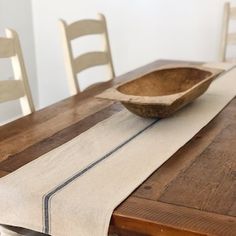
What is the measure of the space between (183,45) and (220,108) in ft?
5.35

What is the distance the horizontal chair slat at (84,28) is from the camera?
6.45 feet

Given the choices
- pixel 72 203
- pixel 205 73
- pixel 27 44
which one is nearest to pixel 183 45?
pixel 27 44

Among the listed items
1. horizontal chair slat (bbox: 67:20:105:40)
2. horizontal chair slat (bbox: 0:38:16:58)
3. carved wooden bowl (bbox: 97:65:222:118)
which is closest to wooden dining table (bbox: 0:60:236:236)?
carved wooden bowl (bbox: 97:65:222:118)

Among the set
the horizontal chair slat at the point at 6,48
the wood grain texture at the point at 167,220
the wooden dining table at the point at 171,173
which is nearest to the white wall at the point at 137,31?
the wooden dining table at the point at 171,173

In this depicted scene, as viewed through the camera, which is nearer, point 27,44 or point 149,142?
point 149,142

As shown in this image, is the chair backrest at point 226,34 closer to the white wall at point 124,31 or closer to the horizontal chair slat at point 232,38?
the horizontal chair slat at point 232,38

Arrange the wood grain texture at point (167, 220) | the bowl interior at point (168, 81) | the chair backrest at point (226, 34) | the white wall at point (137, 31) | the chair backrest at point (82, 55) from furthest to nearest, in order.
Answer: the white wall at point (137, 31) → the chair backrest at point (226, 34) → the chair backrest at point (82, 55) → the bowl interior at point (168, 81) → the wood grain texture at point (167, 220)

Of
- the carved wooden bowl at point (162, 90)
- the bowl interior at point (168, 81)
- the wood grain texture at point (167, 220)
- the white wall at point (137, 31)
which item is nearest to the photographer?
the wood grain texture at point (167, 220)

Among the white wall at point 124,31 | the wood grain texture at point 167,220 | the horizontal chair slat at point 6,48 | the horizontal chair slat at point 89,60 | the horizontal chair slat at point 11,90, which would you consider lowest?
the white wall at point 124,31

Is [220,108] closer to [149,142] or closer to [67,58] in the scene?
[149,142]

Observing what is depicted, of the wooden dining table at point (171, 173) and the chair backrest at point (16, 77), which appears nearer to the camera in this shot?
the wooden dining table at point (171, 173)

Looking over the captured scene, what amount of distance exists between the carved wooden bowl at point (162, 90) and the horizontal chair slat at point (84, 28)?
0.52 m

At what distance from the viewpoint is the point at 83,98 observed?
1.66 metres

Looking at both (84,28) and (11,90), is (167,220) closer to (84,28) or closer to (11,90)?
(11,90)
